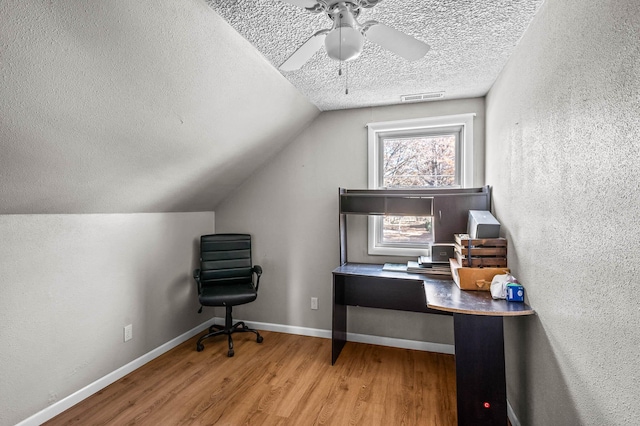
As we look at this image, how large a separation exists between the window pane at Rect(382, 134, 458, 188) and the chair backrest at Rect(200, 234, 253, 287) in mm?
1709

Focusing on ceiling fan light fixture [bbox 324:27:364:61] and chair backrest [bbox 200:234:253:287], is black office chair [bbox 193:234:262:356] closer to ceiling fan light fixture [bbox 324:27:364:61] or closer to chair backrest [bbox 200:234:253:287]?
chair backrest [bbox 200:234:253:287]

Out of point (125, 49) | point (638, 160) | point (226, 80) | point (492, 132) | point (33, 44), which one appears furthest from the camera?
point (492, 132)

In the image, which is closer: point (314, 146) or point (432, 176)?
point (432, 176)

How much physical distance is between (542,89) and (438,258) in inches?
60.0

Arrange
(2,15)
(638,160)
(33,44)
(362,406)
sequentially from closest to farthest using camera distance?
(638,160)
(2,15)
(33,44)
(362,406)

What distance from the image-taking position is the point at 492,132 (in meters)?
2.60

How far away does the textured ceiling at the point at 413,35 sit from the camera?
5.25 ft

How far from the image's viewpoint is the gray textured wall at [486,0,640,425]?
0.96m

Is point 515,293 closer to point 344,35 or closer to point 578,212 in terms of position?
point 578,212

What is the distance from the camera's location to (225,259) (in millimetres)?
3420

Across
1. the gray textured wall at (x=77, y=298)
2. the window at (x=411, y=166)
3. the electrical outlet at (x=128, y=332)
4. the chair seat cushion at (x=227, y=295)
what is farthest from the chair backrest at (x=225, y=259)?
the window at (x=411, y=166)

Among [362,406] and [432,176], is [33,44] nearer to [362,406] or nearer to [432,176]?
[362,406]

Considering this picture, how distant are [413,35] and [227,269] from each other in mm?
2770

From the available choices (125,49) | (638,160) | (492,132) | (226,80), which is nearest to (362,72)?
(226,80)
